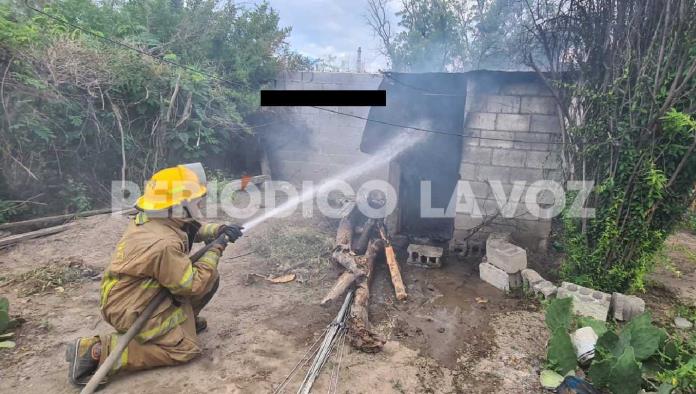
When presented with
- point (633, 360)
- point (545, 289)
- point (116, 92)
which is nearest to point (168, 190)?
point (633, 360)

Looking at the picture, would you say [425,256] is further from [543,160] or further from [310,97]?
[310,97]

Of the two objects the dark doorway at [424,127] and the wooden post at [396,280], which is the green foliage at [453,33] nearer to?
the dark doorway at [424,127]

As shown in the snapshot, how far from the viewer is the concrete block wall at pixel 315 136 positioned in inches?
437

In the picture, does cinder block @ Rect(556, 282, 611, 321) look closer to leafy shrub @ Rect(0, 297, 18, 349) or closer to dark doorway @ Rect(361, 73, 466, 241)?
dark doorway @ Rect(361, 73, 466, 241)

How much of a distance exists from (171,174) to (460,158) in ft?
15.8

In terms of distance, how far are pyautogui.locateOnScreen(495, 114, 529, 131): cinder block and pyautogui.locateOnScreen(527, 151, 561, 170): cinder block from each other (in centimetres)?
44

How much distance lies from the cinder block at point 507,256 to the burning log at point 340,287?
2.07 meters

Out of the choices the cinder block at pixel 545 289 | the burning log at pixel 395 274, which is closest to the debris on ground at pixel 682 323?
the cinder block at pixel 545 289

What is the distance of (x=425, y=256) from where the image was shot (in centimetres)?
618

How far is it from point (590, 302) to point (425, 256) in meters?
2.35

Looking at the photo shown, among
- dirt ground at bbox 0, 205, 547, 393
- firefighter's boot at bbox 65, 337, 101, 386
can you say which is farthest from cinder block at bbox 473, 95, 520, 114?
firefighter's boot at bbox 65, 337, 101, 386

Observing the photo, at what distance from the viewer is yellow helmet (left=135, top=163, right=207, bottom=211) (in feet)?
10.6

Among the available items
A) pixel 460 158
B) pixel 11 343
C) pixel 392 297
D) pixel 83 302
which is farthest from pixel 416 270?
pixel 11 343

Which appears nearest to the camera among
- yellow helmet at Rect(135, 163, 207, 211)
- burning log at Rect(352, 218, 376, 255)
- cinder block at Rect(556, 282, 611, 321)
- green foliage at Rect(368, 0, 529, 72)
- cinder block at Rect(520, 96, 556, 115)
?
yellow helmet at Rect(135, 163, 207, 211)
